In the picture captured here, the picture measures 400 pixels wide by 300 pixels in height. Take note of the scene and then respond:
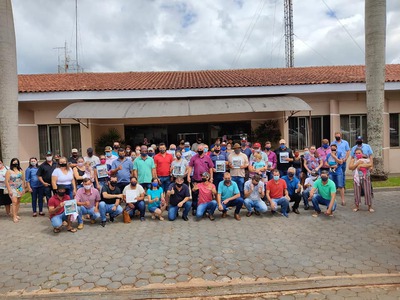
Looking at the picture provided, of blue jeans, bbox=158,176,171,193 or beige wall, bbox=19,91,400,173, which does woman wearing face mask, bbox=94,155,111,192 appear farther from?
beige wall, bbox=19,91,400,173

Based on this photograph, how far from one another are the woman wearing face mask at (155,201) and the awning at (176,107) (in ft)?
13.4

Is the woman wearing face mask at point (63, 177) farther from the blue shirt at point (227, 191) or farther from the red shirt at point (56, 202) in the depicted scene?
the blue shirt at point (227, 191)

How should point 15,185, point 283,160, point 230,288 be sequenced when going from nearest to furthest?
point 230,288 → point 15,185 → point 283,160

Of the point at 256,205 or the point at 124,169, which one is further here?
the point at 124,169

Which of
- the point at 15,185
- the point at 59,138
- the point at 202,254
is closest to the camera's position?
the point at 202,254

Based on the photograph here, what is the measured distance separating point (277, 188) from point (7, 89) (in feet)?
28.9

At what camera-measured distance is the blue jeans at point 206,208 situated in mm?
7137

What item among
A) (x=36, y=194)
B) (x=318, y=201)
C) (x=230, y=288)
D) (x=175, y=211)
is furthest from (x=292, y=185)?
(x=36, y=194)

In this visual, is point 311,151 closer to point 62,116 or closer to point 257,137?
point 257,137

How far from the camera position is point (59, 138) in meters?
13.4

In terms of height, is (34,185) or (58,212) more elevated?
(34,185)

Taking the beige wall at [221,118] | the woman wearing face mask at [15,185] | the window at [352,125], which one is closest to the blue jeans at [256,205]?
the woman wearing face mask at [15,185]

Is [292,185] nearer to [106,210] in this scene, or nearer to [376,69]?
[106,210]

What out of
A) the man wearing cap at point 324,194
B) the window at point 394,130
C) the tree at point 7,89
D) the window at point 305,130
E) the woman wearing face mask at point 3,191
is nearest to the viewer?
the man wearing cap at point 324,194
